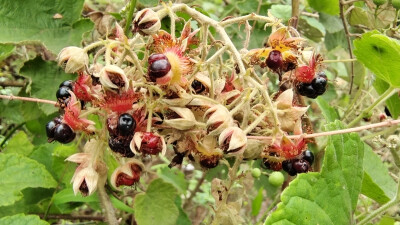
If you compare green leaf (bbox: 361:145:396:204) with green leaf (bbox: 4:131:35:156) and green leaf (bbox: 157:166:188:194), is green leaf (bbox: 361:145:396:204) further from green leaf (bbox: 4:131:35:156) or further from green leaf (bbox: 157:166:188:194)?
green leaf (bbox: 4:131:35:156)

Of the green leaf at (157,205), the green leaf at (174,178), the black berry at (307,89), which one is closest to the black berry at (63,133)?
the black berry at (307,89)

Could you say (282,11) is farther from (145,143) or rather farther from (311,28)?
(145,143)

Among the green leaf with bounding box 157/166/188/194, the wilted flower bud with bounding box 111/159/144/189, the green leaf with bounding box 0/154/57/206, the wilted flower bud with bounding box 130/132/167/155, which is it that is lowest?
the green leaf with bounding box 157/166/188/194

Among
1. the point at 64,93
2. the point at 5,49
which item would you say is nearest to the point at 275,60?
the point at 64,93

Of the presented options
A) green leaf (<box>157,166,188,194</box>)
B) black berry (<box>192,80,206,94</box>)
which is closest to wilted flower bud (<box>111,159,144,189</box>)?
black berry (<box>192,80,206,94</box>)

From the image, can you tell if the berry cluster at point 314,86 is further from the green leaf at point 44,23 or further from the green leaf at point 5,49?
the green leaf at point 5,49

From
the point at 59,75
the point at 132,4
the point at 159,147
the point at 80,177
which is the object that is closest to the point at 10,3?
the point at 59,75
